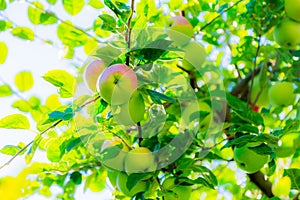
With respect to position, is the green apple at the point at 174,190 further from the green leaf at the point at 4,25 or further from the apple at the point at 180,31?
the green leaf at the point at 4,25

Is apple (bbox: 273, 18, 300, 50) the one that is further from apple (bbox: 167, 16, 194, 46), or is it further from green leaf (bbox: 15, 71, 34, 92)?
green leaf (bbox: 15, 71, 34, 92)

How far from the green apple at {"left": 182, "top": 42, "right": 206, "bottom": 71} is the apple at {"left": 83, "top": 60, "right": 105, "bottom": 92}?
1.42ft

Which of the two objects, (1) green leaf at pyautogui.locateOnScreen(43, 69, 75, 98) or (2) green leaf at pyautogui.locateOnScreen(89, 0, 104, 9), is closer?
(1) green leaf at pyautogui.locateOnScreen(43, 69, 75, 98)

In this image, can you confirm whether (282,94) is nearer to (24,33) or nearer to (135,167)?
(135,167)

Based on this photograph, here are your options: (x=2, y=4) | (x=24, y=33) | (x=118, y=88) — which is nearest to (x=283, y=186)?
(x=118, y=88)

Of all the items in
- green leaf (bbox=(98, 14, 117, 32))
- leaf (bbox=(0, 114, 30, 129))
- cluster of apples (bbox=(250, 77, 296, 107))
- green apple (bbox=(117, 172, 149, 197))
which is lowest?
cluster of apples (bbox=(250, 77, 296, 107))

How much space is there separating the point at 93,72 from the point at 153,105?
0.98ft

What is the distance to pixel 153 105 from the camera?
130 cm

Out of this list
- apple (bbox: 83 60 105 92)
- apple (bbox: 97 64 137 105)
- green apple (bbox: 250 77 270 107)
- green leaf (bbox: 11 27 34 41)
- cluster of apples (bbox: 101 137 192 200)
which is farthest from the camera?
green apple (bbox: 250 77 270 107)

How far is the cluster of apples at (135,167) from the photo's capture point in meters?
1.15

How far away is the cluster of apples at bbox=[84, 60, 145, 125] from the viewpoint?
946 millimetres

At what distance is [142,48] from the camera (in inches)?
38.8

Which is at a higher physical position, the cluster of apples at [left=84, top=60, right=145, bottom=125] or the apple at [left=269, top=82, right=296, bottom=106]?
the cluster of apples at [left=84, top=60, right=145, bottom=125]

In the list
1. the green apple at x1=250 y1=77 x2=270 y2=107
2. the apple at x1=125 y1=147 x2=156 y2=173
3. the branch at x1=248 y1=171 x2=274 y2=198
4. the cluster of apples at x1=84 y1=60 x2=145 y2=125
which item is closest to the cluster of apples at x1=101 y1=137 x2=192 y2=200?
the apple at x1=125 y1=147 x2=156 y2=173
